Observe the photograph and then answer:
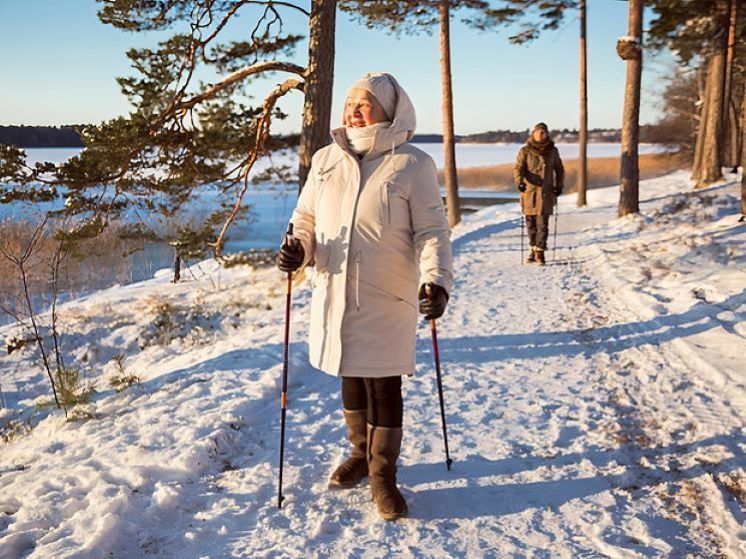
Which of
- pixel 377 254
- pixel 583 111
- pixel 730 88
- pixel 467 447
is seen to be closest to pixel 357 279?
pixel 377 254

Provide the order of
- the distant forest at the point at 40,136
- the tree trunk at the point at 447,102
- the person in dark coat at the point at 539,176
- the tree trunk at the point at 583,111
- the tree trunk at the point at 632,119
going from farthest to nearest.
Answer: the tree trunk at the point at 583,111, the tree trunk at the point at 447,102, the tree trunk at the point at 632,119, the person in dark coat at the point at 539,176, the distant forest at the point at 40,136

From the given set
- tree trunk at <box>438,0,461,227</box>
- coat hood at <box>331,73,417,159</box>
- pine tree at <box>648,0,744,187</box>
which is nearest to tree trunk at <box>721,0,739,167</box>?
pine tree at <box>648,0,744,187</box>

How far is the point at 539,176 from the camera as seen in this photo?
898 cm

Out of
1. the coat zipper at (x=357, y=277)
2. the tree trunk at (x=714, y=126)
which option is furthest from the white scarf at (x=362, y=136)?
the tree trunk at (x=714, y=126)

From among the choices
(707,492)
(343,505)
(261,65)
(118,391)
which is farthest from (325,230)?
(261,65)

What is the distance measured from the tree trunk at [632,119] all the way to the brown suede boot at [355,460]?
39.3ft

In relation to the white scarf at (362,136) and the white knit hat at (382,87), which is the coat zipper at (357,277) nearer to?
the white scarf at (362,136)

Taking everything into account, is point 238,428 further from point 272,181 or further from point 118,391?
point 272,181

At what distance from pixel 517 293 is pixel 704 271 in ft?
8.03

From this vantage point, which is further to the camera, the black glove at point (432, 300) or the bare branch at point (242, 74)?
the bare branch at point (242, 74)

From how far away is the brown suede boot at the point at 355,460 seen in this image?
3.23 meters

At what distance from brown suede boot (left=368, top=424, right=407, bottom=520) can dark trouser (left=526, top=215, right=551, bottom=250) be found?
689cm

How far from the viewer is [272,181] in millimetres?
11258

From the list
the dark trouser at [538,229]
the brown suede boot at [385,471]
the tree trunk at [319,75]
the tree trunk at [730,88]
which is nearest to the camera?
the brown suede boot at [385,471]
